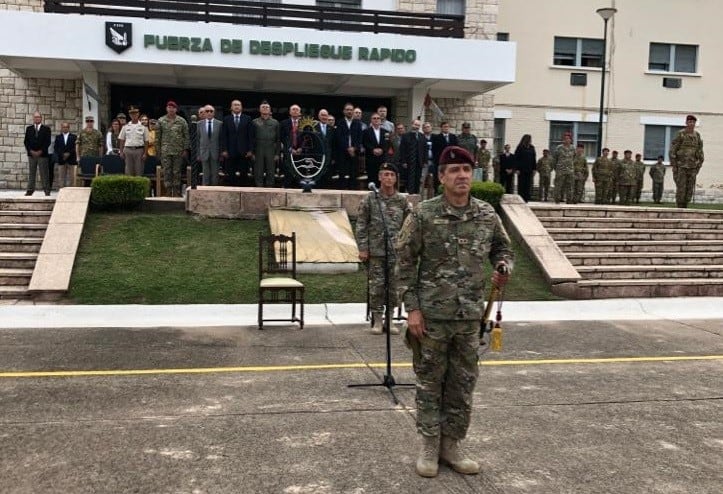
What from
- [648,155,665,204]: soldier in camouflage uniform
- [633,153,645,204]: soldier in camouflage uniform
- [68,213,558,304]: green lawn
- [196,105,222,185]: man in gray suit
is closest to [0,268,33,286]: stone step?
[68,213,558,304]: green lawn

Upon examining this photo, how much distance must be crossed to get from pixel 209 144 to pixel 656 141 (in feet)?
67.8

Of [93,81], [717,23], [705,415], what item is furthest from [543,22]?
[705,415]

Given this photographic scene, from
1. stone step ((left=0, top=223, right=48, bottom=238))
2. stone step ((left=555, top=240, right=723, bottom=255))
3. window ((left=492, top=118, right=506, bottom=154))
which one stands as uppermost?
window ((left=492, top=118, right=506, bottom=154))

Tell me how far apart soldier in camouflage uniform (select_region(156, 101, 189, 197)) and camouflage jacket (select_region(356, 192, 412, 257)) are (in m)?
7.46

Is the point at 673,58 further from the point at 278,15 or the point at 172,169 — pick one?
the point at 172,169

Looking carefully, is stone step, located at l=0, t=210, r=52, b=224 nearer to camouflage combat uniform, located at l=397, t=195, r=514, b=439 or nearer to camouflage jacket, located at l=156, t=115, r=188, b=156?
camouflage jacket, located at l=156, t=115, r=188, b=156

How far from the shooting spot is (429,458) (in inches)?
171

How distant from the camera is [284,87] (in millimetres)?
22812

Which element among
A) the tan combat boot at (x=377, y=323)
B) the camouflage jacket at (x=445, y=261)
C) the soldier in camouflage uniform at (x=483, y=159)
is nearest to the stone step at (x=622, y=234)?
the tan combat boot at (x=377, y=323)

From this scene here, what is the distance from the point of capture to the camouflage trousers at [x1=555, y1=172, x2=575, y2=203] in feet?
65.0

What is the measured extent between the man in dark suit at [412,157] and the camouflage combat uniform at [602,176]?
831 centimetres

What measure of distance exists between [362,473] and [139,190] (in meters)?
10.4

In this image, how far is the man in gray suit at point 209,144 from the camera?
15078 millimetres

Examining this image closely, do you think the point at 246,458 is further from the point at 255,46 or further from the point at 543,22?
the point at 543,22
